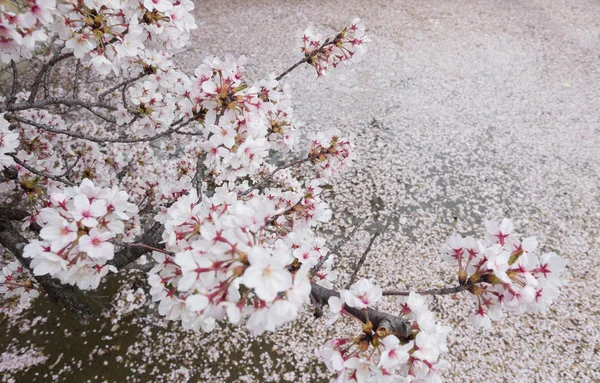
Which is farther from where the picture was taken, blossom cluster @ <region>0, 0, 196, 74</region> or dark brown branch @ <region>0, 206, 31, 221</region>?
dark brown branch @ <region>0, 206, 31, 221</region>

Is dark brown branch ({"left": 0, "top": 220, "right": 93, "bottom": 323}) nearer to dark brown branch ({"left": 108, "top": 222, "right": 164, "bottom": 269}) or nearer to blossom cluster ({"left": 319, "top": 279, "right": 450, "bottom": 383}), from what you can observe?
dark brown branch ({"left": 108, "top": 222, "right": 164, "bottom": 269})

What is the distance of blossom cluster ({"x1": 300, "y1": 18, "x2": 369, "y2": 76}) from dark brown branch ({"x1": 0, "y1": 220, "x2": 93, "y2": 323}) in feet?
4.82

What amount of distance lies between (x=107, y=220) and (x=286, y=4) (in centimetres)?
714

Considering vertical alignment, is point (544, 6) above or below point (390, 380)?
above

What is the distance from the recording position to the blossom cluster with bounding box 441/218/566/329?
959 mm

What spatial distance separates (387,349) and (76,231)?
2.62 ft

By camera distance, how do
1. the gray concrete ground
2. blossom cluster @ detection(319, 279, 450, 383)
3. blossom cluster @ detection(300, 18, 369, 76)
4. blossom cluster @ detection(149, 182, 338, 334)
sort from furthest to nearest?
the gray concrete ground, blossom cluster @ detection(300, 18, 369, 76), blossom cluster @ detection(319, 279, 450, 383), blossom cluster @ detection(149, 182, 338, 334)

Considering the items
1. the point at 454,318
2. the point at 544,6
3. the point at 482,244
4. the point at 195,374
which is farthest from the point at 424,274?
the point at 544,6

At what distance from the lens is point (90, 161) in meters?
2.62

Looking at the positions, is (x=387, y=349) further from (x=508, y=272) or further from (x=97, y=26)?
(x=97, y=26)

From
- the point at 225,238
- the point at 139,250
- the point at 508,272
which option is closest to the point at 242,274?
the point at 225,238

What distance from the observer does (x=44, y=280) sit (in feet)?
5.31

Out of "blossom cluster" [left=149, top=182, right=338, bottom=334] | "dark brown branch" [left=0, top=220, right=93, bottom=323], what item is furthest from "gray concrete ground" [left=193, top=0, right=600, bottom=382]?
"blossom cluster" [left=149, top=182, right=338, bottom=334]

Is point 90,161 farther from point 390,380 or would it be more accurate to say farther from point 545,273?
point 545,273
